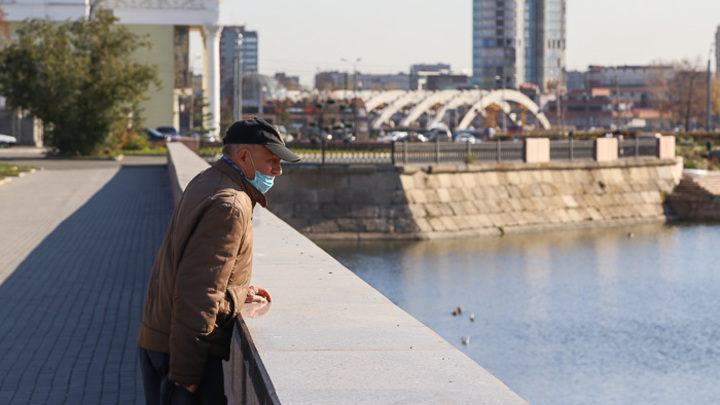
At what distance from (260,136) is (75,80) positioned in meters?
46.4

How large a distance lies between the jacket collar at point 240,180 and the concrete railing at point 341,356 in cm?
62

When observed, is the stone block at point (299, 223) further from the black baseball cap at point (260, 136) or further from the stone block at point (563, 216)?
the black baseball cap at point (260, 136)

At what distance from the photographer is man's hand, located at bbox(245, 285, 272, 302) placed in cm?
569

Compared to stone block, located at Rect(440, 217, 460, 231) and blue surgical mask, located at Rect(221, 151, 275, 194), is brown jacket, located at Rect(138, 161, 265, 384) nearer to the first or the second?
blue surgical mask, located at Rect(221, 151, 275, 194)

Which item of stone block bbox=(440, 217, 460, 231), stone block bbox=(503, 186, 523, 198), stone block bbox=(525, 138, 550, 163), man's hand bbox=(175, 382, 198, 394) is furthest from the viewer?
stone block bbox=(525, 138, 550, 163)

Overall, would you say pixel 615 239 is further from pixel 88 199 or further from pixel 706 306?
pixel 88 199

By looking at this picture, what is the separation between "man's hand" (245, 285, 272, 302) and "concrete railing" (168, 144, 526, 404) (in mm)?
38

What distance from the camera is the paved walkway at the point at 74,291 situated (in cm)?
829

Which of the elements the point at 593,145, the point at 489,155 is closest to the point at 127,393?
the point at 489,155

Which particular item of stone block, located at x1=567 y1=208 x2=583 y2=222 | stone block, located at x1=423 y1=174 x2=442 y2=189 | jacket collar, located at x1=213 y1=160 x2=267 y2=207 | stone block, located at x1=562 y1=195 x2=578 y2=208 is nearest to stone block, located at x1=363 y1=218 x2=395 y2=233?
stone block, located at x1=423 y1=174 x2=442 y2=189

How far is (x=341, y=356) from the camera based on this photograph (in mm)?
4629

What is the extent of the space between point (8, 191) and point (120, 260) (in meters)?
14.9

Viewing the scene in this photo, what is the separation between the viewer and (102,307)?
11.5m

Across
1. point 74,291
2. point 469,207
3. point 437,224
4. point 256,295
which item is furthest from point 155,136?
point 256,295
